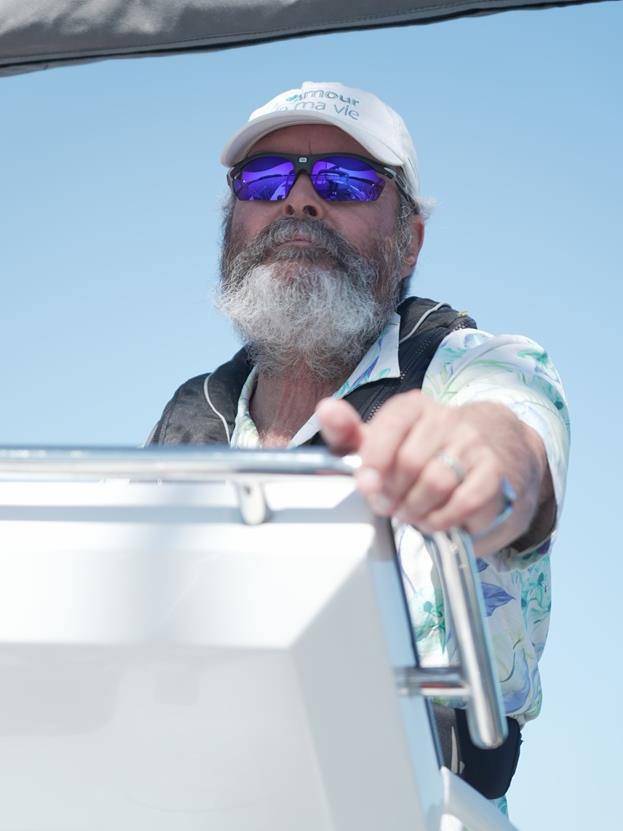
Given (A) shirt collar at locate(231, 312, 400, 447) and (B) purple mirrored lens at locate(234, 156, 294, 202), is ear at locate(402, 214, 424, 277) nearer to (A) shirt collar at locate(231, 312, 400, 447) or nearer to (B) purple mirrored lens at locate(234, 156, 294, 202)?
(A) shirt collar at locate(231, 312, 400, 447)

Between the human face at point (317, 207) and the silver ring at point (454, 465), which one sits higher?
the human face at point (317, 207)

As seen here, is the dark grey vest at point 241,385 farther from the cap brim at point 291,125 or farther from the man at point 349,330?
the cap brim at point 291,125

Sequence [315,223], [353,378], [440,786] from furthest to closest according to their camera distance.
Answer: [315,223] → [353,378] → [440,786]

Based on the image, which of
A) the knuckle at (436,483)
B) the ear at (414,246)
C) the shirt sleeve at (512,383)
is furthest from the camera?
the ear at (414,246)

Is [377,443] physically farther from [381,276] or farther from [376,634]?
[381,276]

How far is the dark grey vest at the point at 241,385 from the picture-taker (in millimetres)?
2545

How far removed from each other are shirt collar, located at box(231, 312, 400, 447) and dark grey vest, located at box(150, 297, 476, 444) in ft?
0.06

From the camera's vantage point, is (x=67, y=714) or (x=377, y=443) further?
(x=67, y=714)

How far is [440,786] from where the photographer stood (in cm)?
129

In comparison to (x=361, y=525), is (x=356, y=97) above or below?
above

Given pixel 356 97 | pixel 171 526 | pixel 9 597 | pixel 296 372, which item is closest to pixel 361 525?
pixel 171 526

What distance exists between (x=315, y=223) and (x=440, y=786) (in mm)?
1897

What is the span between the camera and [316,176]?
297 centimetres

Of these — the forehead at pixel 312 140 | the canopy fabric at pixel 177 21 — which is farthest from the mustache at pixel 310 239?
the canopy fabric at pixel 177 21
